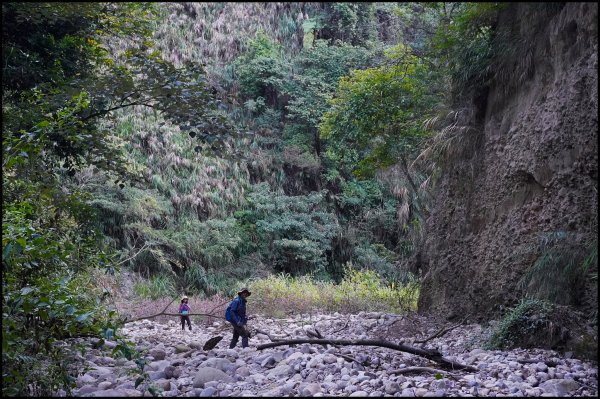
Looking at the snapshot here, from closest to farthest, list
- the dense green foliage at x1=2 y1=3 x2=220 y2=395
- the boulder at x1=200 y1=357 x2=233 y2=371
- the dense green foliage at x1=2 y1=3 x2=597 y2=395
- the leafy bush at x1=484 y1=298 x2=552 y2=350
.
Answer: the dense green foliage at x1=2 y1=3 x2=220 y2=395, the dense green foliage at x1=2 y1=3 x2=597 y2=395, the leafy bush at x1=484 y1=298 x2=552 y2=350, the boulder at x1=200 y1=357 x2=233 y2=371

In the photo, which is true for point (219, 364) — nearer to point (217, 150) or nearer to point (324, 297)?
point (217, 150)

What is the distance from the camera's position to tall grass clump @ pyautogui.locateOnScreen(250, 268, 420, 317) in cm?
1353

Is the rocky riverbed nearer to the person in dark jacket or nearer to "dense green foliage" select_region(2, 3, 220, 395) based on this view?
"dense green foliage" select_region(2, 3, 220, 395)

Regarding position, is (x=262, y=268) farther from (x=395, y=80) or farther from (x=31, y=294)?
(x=31, y=294)

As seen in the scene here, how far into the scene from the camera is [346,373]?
16.8 ft

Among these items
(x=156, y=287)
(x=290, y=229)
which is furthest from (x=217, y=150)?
(x=290, y=229)

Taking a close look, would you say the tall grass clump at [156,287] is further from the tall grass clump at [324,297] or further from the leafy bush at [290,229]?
the leafy bush at [290,229]

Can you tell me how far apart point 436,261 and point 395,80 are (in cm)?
434

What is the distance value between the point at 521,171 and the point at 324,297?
841 centimetres

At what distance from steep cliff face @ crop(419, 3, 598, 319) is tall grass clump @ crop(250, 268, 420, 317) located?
3.85m

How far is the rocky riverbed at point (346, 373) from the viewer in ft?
14.1

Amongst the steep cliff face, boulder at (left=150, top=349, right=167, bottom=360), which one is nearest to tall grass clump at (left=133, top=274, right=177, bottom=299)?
boulder at (left=150, top=349, right=167, bottom=360)

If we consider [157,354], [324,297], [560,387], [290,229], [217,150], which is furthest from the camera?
[290,229]

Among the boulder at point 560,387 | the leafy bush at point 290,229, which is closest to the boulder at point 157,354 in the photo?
the boulder at point 560,387
